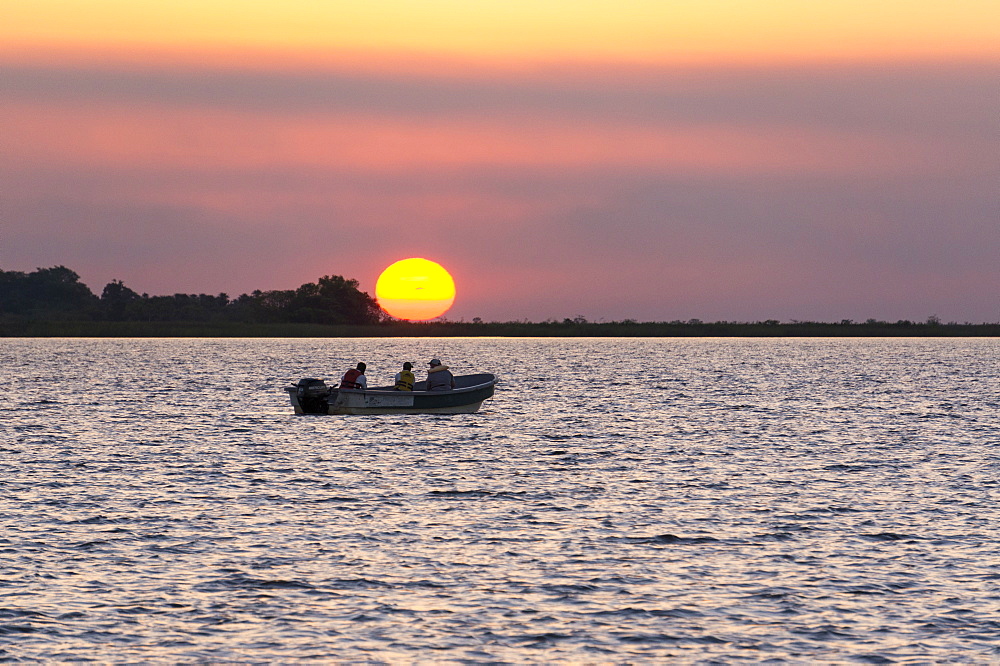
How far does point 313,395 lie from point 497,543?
2827 cm

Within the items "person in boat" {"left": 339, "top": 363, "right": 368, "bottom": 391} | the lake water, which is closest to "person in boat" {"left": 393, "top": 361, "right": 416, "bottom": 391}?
"person in boat" {"left": 339, "top": 363, "right": 368, "bottom": 391}

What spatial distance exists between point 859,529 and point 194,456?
21018 millimetres

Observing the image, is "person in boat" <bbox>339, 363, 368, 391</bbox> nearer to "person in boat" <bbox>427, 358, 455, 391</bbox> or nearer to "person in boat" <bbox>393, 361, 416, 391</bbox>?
"person in boat" <bbox>393, 361, 416, 391</bbox>

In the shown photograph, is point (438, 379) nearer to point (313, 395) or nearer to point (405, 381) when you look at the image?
point (405, 381)

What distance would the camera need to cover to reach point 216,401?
64.4 m

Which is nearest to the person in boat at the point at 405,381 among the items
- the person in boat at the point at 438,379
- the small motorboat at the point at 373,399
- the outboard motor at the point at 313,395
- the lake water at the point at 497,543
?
the small motorboat at the point at 373,399

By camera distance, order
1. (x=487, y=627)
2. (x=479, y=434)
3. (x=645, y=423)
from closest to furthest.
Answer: (x=487, y=627) → (x=479, y=434) → (x=645, y=423)

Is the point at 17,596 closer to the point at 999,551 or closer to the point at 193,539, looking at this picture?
the point at 193,539

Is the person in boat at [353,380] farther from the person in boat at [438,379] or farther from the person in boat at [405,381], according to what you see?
the person in boat at [438,379]

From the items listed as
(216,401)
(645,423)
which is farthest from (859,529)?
(216,401)

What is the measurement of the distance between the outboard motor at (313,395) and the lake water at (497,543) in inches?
45.4

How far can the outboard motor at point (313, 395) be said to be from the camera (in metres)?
49.0

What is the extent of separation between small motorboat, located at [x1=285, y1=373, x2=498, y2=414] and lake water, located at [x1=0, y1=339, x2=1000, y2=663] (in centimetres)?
119

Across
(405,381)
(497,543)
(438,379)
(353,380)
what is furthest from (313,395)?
(497,543)
